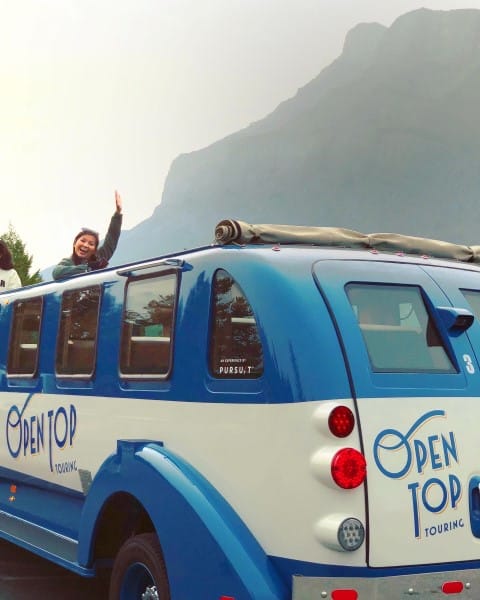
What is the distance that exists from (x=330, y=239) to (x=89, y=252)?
361cm

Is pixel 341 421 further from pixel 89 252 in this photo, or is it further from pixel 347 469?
pixel 89 252

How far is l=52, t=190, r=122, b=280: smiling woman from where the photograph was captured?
6895 mm

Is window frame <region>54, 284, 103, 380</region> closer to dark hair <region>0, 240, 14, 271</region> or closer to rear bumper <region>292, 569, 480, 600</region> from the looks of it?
rear bumper <region>292, 569, 480, 600</region>

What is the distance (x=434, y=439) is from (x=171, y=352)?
1.50 meters

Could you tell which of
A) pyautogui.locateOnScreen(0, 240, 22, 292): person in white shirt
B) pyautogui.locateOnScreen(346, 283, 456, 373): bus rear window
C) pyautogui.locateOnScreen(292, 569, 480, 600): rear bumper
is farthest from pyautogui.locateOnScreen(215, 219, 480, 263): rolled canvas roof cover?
pyautogui.locateOnScreen(0, 240, 22, 292): person in white shirt

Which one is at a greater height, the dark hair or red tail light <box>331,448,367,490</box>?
the dark hair

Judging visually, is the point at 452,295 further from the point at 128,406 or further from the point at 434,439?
the point at 128,406

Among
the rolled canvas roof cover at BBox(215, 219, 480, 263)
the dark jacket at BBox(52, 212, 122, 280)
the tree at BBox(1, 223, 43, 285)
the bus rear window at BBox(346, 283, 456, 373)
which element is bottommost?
the bus rear window at BBox(346, 283, 456, 373)

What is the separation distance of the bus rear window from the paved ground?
3.35 m

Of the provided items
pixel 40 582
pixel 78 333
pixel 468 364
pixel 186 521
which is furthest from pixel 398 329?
pixel 40 582

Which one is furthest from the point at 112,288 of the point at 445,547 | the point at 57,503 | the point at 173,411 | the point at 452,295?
the point at 445,547

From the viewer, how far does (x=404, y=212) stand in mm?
175625

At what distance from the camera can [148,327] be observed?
4988 mm

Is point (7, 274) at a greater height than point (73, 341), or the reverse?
point (7, 274)
